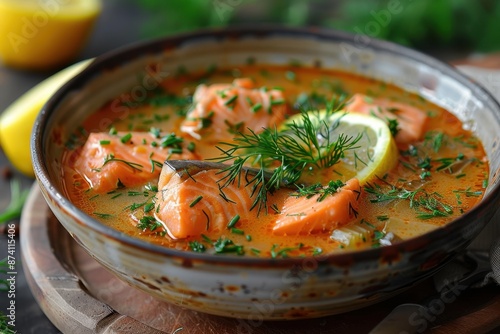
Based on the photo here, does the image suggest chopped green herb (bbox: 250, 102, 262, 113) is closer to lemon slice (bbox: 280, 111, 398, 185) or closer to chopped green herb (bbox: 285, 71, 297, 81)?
lemon slice (bbox: 280, 111, 398, 185)

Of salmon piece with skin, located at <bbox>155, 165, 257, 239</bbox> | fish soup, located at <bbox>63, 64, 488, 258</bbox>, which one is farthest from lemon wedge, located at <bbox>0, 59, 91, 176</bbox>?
salmon piece with skin, located at <bbox>155, 165, 257, 239</bbox>

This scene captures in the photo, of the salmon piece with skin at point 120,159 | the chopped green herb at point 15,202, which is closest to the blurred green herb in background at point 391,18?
the chopped green herb at point 15,202

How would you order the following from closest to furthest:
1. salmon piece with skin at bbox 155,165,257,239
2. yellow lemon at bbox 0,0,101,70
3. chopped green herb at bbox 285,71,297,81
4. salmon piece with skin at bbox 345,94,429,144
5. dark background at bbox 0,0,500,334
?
1. salmon piece with skin at bbox 155,165,257,239
2. salmon piece with skin at bbox 345,94,429,144
3. chopped green herb at bbox 285,71,297,81
4. yellow lemon at bbox 0,0,101,70
5. dark background at bbox 0,0,500,334

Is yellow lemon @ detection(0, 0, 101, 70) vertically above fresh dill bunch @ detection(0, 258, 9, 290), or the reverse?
yellow lemon @ detection(0, 0, 101, 70)

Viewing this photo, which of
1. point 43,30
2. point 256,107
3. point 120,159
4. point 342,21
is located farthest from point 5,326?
point 342,21

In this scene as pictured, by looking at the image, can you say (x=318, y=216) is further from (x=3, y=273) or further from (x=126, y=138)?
(x=3, y=273)

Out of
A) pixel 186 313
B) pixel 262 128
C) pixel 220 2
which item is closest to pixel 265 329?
pixel 186 313
